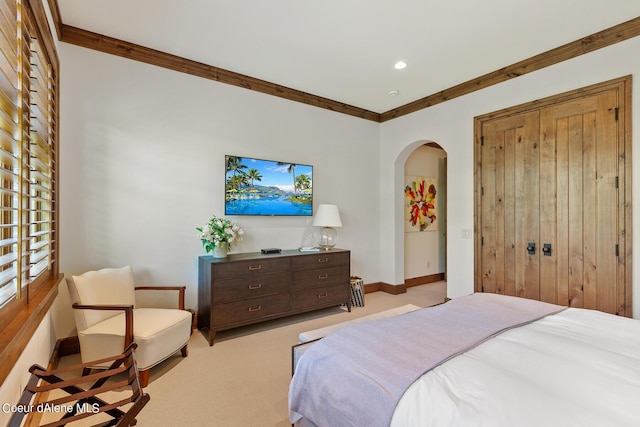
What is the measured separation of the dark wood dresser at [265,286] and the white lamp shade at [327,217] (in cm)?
37

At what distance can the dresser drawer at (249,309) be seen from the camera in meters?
2.98

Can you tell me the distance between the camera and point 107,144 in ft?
9.51

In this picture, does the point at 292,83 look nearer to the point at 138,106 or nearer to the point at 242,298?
the point at 138,106

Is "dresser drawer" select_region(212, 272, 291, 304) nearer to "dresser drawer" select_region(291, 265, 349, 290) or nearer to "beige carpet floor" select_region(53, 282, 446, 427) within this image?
"dresser drawer" select_region(291, 265, 349, 290)

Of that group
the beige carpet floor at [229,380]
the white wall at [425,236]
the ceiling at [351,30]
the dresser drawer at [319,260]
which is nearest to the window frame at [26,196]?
the ceiling at [351,30]

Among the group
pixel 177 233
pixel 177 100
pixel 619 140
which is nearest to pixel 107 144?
pixel 177 100

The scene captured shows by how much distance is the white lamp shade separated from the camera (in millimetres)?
3986

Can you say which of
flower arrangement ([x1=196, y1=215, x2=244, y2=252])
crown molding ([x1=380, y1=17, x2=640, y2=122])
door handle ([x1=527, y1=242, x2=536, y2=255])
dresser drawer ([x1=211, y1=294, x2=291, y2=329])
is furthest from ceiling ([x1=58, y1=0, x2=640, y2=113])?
dresser drawer ([x1=211, y1=294, x2=291, y2=329])

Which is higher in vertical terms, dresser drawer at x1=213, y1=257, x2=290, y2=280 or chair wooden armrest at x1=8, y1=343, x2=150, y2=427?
dresser drawer at x1=213, y1=257, x2=290, y2=280

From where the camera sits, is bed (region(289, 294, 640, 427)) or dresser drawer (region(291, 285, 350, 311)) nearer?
bed (region(289, 294, 640, 427))

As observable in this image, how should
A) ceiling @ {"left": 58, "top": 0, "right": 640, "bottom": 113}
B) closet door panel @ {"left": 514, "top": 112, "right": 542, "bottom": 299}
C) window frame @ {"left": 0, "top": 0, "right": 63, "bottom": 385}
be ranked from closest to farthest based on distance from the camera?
window frame @ {"left": 0, "top": 0, "right": 63, "bottom": 385}
ceiling @ {"left": 58, "top": 0, "right": 640, "bottom": 113}
closet door panel @ {"left": 514, "top": 112, "right": 542, "bottom": 299}

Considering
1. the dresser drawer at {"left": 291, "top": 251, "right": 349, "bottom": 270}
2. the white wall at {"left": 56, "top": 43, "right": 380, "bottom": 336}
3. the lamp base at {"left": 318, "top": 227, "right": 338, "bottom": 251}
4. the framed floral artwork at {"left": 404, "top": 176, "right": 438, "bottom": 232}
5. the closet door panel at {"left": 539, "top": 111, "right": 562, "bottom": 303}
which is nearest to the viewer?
the white wall at {"left": 56, "top": 43, "right": 380, "bottom": 336}

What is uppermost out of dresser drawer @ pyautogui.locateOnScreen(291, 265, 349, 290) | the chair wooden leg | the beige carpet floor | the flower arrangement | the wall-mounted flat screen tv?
the wall-mounted flat screen tv

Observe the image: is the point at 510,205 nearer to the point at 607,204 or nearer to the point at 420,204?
the point at 607,204
